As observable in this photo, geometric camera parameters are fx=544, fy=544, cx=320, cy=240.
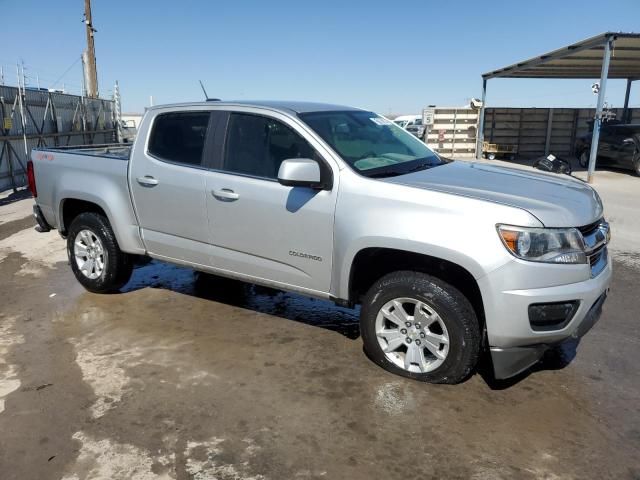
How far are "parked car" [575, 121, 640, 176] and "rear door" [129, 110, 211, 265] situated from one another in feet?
48.4

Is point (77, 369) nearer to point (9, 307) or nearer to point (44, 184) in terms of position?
point (9, 307)

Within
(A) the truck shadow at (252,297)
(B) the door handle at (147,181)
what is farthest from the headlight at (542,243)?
(B) the door handle at (147,181)

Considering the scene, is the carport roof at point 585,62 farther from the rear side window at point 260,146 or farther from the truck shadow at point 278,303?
the rear side window at point 260,146

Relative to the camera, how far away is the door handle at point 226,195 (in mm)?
4125

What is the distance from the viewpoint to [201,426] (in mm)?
3139

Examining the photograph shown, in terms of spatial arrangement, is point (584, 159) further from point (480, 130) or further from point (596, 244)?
point (596, 244)

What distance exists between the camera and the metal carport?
1364 cm

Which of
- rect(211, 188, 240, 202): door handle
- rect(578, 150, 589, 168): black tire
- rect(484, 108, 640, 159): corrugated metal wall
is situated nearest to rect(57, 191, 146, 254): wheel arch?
rect(211, 188, 240, 202): door handle

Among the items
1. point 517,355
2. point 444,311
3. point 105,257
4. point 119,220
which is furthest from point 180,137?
point 517,355

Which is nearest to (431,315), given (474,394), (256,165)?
(474,394)

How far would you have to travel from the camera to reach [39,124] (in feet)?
48.9

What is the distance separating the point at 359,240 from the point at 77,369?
2.21 metres

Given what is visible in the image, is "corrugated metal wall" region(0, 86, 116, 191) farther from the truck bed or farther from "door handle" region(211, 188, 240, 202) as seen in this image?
"door handle" region(211, 188, 240, 202)

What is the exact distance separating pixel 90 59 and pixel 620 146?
67.9ft
